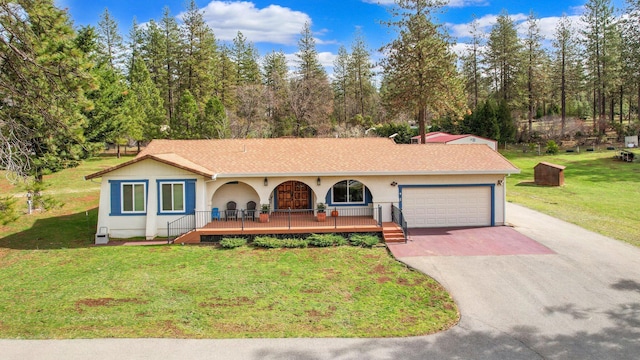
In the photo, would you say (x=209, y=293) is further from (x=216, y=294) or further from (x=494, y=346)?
(x=494, y=346)

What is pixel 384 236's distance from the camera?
16.8 m

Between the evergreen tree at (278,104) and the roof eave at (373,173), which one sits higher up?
the evergreen tree at (278,104)

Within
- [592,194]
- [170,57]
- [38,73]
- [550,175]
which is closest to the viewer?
[38,73]

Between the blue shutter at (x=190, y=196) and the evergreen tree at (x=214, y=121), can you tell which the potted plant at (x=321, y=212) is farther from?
the evergreen tree at (x=214, y=121)

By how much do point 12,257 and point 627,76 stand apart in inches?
2244

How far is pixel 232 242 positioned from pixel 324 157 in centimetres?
600

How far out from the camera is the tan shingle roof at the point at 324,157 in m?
18.2

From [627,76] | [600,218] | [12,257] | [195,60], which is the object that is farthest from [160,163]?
[627,76]

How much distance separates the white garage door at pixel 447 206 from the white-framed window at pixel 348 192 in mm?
2029

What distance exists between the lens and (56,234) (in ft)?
60.8

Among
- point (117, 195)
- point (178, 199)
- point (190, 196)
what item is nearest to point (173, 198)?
point (178, 199)

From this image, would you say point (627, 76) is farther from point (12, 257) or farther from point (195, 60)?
point (12, 257)

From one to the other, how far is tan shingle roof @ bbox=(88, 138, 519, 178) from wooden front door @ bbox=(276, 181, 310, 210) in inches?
57.7

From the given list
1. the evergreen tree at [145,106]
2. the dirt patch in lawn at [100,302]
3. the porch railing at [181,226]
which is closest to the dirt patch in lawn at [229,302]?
the dirt patch in lawn at [100,302]
